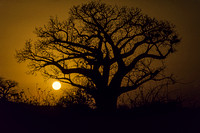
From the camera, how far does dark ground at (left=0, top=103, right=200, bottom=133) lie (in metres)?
5.76

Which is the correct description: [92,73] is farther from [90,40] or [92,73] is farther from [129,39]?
[129,39]

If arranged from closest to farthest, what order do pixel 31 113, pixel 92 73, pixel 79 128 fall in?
pixel 79 128
pixel 31 113
pixel 92 73

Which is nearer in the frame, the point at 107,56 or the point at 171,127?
the point at 171,127

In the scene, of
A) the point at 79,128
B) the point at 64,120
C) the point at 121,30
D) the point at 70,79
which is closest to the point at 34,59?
the point at 70,79

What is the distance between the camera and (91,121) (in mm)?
6699

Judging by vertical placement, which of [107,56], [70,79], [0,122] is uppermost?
[107,56]

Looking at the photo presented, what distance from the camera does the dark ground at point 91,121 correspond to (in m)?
5.76

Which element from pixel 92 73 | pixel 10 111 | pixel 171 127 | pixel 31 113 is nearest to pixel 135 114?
pixel 171 127

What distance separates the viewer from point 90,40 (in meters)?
13.2

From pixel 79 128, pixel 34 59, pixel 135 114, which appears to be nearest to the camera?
pixel 79 128

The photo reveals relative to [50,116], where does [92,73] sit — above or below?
above

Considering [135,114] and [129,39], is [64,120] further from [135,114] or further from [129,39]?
[129,39]

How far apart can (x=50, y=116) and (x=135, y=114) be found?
291 cm

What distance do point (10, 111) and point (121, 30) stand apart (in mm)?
8185
